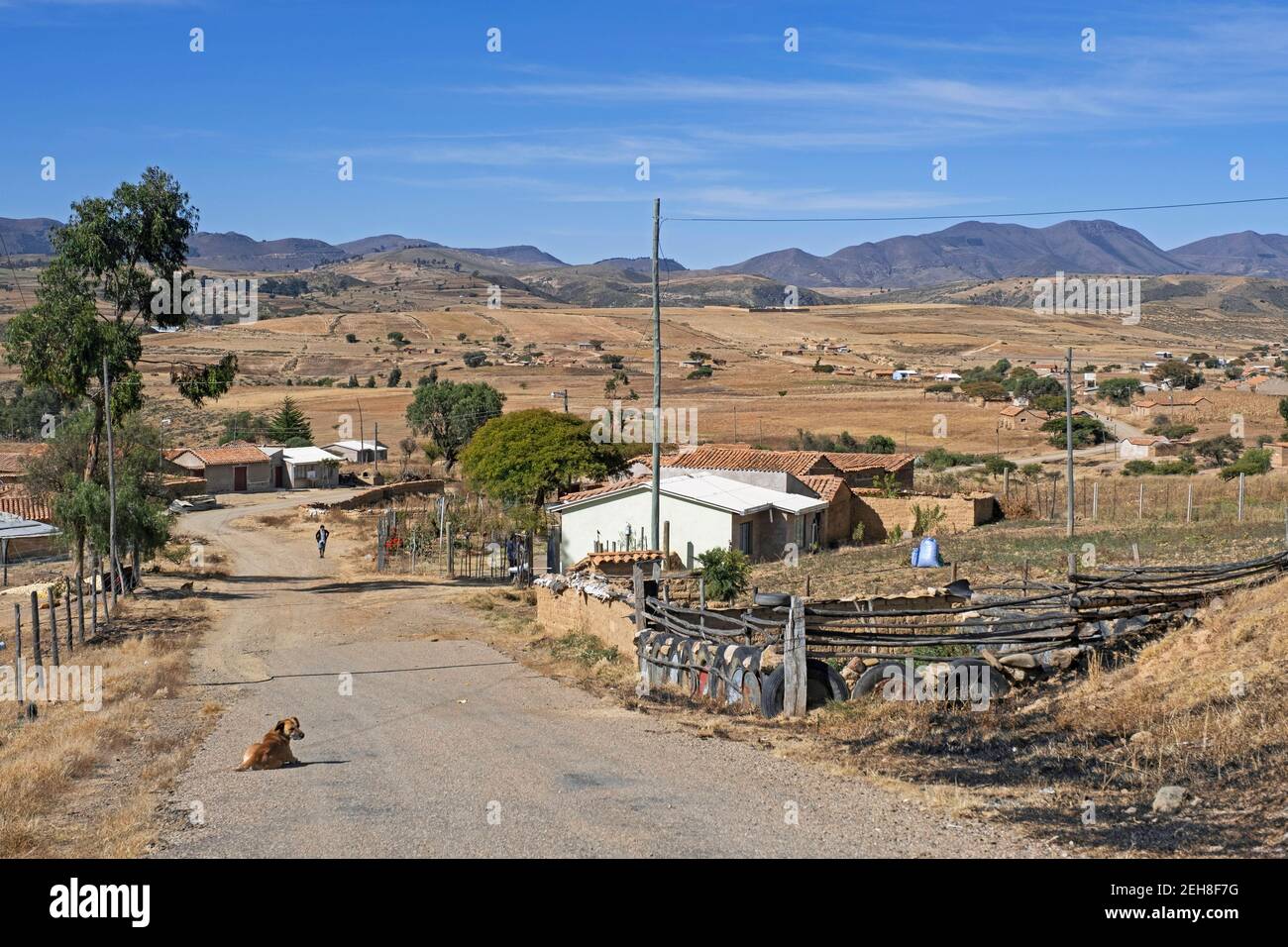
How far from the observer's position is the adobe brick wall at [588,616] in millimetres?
18531

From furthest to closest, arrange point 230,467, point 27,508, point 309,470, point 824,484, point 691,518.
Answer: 1. point 309,470
2. point 230,467
3. point 27,508
4. point 824,484
5. point 691,518

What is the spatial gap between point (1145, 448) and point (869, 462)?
21.2m

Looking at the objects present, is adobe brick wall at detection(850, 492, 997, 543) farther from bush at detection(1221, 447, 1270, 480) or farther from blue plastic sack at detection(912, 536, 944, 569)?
bush at detection(1221, 447, 1270, 480)

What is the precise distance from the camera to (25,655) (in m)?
22.8

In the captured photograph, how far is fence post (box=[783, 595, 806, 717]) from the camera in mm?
12782

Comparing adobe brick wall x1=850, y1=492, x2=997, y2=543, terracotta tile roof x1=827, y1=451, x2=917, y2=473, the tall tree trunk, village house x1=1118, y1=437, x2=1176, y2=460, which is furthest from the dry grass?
village house x1=1118, y1=437, x2=1176, y2=460

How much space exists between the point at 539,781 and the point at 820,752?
2593 mm

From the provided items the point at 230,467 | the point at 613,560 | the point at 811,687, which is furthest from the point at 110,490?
the point at 230,467

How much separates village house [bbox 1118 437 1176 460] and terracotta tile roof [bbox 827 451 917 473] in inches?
712

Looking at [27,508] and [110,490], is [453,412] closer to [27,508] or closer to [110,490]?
[27,508]

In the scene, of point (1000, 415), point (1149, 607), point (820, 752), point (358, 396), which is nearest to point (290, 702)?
point (820, 752)

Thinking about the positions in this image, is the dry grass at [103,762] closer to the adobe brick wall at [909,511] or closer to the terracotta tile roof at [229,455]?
the adobe brick wall at [909,511]

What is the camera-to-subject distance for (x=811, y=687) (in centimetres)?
1329

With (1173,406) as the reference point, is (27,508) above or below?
below
